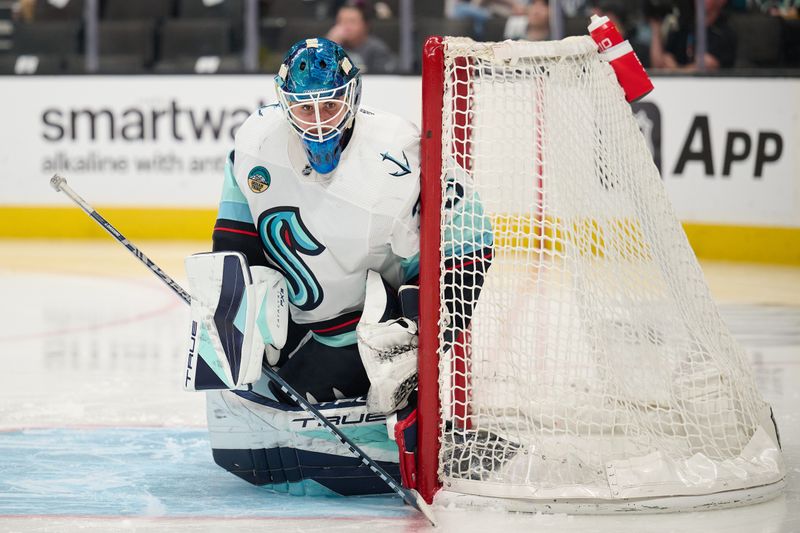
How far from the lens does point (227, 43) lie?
6836 mm

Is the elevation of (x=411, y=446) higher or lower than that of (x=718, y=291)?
higher

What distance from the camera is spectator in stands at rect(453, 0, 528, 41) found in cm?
648

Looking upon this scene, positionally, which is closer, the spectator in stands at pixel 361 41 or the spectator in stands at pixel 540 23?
the spectator in stands at pixel 540 23

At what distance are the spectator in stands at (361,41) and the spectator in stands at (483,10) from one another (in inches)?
17.8

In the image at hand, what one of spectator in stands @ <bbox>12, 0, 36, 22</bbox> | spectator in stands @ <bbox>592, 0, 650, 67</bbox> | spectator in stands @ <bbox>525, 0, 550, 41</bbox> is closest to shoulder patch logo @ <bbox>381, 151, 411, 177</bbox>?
spectator in stands @ <bbox>525, 0, 550, 41</bbox>

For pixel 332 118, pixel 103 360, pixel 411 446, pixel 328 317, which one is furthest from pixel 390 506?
pixel 103 360

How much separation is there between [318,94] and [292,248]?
324mm

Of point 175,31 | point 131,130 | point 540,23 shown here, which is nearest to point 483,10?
point 540,23

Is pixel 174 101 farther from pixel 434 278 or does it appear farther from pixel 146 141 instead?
pixel 434 278

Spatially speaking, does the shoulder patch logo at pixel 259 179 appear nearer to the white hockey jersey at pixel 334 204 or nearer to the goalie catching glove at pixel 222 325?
the white hockey jersey at pixel 334 204

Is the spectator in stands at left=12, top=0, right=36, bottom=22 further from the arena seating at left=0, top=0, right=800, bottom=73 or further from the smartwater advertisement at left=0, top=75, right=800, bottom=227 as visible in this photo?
the smartwater advertisement at left=0, top=75, right=800, bottom=227

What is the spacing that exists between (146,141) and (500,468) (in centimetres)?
482

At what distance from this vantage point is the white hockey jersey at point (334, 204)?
236 cm

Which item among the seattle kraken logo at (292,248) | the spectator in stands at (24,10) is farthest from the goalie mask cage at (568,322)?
the spectator in stands at (24,10)
